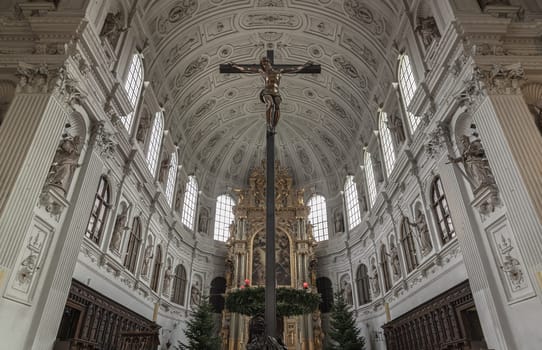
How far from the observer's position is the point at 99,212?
14.1 m

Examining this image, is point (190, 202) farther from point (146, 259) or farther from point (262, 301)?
point (262, 301)

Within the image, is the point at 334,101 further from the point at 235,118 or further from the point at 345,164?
the point at 235,118

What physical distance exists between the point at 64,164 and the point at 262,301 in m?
7.37

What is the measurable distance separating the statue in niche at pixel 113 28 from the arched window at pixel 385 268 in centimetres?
1713

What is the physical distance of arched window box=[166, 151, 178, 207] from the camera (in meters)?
22.4

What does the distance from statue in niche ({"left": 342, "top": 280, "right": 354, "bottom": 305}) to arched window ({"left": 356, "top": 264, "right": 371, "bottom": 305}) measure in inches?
38.3

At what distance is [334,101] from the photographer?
25297 mm

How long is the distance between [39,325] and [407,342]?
574 inches

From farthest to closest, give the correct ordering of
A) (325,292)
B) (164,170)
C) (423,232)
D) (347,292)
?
1. (325,292)
2. (347,292)
3. (164,170)
4. (423,232)

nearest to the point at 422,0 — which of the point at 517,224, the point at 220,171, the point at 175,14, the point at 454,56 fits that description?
the point at 454,56

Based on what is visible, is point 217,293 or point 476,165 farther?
point 217,293

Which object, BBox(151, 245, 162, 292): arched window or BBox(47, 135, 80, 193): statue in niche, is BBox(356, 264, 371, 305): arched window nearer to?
BBox(151, 245, 162, 292): arched window

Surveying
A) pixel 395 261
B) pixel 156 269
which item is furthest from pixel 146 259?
pixel 395 261

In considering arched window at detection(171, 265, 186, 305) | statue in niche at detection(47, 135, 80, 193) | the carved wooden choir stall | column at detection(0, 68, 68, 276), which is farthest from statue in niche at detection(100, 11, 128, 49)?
the carved wooden choir stall
